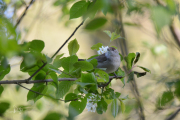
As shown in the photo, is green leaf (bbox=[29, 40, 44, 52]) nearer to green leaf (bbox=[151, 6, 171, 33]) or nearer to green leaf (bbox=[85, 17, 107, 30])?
green leaf (bbox=[85, 17, 107, 30])

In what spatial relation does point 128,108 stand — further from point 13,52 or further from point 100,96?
point 13,52

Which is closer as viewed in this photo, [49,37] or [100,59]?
[100,59]

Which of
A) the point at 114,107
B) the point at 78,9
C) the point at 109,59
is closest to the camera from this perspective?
the point at 78,9

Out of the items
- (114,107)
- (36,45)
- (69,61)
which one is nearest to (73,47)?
(69,61)

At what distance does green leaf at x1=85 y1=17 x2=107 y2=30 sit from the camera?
37 cm

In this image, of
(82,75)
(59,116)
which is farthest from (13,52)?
(82,75)

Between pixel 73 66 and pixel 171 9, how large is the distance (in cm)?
45

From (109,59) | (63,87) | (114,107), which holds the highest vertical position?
(109,59)

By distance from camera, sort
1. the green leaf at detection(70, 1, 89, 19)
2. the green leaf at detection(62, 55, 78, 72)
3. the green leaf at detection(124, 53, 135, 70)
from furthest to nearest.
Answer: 1. the green leaf at detection(124, 53, 135, 70)
2. the green leaf at detection(62, 55, 78, 72)
3. the green leaf at detection(70, 1, 89, 19)

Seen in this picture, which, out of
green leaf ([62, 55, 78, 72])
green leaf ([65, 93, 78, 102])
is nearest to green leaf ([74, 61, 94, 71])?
green leaf ([62, 55, 78, 72])

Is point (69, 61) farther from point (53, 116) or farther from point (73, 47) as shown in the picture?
point (53, 116)

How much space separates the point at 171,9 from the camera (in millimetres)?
358

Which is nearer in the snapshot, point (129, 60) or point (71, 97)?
point (71, 97)

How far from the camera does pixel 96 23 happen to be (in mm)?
385
